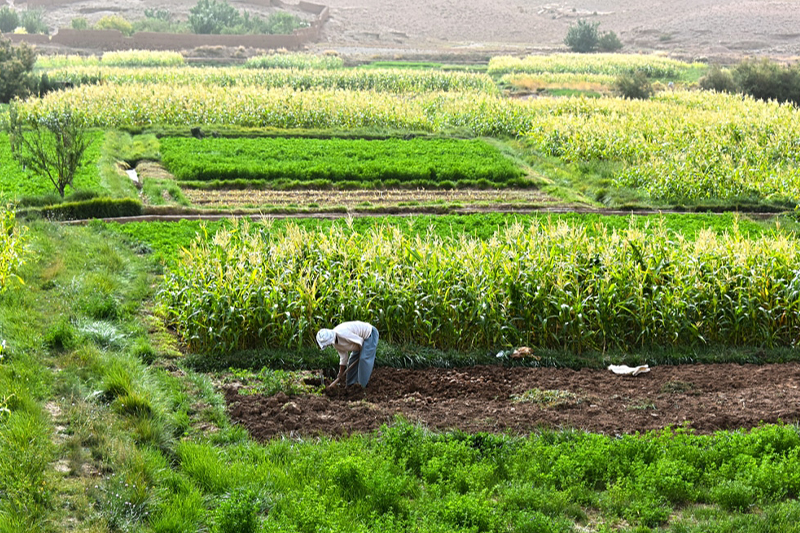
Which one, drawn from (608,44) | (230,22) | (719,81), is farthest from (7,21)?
(719,81)

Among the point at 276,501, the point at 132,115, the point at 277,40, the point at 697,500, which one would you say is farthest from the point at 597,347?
the point at 277,40

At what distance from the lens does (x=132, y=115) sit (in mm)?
27422

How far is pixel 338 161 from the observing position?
22.0 meters

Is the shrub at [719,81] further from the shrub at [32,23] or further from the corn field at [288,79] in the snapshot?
the shrub at [32,23]

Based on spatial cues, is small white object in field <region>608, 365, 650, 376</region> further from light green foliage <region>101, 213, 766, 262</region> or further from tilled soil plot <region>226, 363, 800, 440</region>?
light green foliage <region>101, 213, 766, 262</region>

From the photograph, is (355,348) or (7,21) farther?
(7,21)

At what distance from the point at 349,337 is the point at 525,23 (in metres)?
101

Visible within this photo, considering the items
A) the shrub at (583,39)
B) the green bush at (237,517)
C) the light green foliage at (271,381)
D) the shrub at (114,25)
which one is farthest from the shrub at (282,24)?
the green bush at (237,517)

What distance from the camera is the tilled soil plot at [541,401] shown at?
7.96 meters

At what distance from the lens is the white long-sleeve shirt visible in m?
8.48

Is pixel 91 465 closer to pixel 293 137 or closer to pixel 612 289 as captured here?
pixel 612 289

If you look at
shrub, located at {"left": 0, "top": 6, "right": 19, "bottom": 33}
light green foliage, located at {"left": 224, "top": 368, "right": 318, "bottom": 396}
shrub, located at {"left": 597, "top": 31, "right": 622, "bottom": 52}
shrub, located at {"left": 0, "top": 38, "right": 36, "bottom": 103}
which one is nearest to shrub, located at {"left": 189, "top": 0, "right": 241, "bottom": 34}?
shrub, located at {"left": 0, "top": 6, "right": 19, "bottom": 33}

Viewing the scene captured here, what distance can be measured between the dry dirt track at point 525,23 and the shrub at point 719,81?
1145 inches

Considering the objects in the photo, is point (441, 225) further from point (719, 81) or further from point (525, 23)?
point (525, 23)
